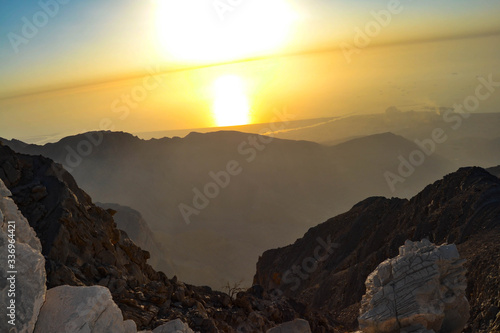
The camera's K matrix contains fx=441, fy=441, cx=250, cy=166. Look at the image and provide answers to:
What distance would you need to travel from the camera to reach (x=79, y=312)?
7.69 meters

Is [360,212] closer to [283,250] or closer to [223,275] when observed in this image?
[283,250]

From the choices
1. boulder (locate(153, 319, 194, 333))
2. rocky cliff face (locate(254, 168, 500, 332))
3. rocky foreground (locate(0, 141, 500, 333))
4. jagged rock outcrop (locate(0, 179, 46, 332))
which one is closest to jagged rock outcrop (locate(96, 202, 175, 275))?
rocky cliff face (locate(254, 168, 500, 332))

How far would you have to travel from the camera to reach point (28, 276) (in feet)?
24.3

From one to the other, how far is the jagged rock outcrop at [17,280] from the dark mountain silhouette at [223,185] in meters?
60.2

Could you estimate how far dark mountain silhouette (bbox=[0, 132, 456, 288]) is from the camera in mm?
82312

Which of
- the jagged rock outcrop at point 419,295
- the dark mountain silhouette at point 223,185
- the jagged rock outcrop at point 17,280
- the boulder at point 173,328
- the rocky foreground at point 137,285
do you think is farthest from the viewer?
the dark mountain silhouette at point 223,185

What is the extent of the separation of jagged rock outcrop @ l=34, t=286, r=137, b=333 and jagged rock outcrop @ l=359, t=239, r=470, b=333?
8.97 metres

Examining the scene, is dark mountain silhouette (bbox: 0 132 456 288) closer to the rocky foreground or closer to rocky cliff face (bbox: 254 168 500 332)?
rocky cliff face (bbox: 254 168 500 332)

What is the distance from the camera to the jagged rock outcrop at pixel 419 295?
13797mm

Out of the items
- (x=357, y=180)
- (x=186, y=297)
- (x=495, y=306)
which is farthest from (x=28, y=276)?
(x=357, y=180)

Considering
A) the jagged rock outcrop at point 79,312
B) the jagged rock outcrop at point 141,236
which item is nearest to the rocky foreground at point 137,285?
the jagged rock outcrop at point 79,312

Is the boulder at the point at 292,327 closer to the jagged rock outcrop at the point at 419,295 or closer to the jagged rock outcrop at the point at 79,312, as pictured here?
the jagged rock outcrop at the point at 419,295

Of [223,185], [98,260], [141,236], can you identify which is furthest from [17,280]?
[223,185]

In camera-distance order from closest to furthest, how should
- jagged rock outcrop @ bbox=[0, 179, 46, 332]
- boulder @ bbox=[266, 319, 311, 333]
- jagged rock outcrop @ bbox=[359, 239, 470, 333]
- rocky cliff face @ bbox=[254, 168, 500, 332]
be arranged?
jagged rock outcrop @ bbox=[0, 179, 46, 332], jagged rock outcrop @ bbox=[359, 239, 470, 333], boulder @ bbox=[266, 319, 311, 333], rocky cliff face @ bbox=[254, 168, 500, 332]
